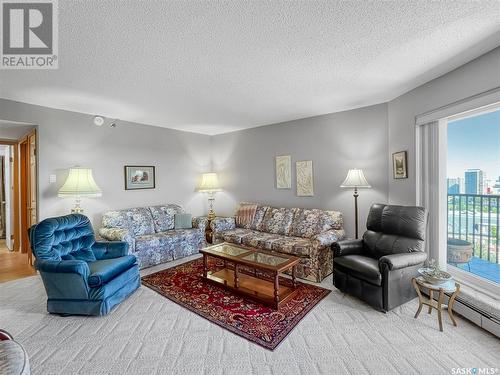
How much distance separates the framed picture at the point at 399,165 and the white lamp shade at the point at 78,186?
438cm

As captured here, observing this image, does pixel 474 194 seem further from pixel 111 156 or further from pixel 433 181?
pixel 111 156

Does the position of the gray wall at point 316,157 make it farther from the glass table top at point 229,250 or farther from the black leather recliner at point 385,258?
the glass table top at point 229,250

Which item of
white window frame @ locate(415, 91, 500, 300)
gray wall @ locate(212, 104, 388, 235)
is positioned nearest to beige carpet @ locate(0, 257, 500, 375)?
white window frame @ locate(415, 91, 500, 300)

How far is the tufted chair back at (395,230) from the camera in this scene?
2736 mm

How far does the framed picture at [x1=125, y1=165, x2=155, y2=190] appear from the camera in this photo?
15.1 ft

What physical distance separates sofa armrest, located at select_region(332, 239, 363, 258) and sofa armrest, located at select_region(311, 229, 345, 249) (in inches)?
10.1

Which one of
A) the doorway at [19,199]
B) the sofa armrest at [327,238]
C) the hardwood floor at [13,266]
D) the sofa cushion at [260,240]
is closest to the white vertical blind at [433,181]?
the sofa armrest at [327,238]

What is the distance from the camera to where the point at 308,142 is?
4496mm

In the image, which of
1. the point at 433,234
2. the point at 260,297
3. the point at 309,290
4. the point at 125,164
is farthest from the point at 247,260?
the point at 125,164

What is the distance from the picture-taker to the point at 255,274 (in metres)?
3.39

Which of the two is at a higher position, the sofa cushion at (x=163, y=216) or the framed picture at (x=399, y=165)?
the framed picture at (x=399, y=165)

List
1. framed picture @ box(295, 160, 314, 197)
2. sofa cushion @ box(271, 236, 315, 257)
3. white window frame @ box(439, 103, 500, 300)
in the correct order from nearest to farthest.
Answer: white window frame @ box(439, 103, 500, 300), sofa cushion @ box(271, 236, 315, 257), framed picture @ box(295, 160, 314, 197)

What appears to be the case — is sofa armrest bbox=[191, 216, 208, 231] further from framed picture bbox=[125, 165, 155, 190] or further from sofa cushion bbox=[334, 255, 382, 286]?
sofa cushion bbox=[334, 255, 382, 286]

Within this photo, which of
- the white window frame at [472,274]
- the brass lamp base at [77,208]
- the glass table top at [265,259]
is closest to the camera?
the white window frame at [472,274]
